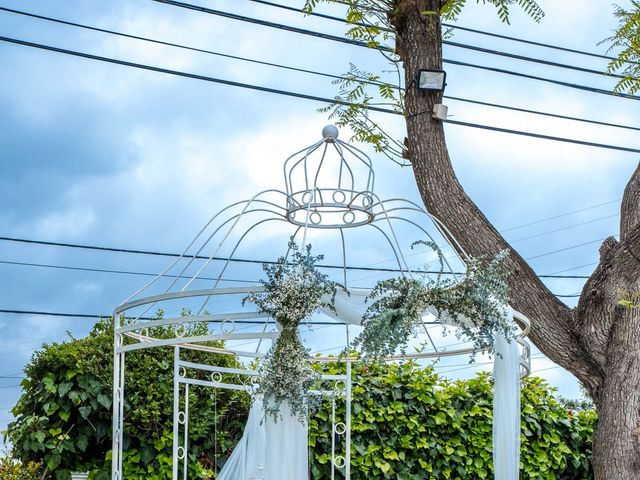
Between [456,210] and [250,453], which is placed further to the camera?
[456,210]

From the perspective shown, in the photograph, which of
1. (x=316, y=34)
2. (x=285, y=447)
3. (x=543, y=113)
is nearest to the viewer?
(x=285, y=447)

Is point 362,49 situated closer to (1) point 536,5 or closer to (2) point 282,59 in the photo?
(2) point 282,59

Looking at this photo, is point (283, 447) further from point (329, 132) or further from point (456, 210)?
point (456, 210)

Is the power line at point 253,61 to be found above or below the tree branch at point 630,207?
above

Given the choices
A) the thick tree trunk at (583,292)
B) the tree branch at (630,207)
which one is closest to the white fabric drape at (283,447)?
the thick tree trunk at (583,292)

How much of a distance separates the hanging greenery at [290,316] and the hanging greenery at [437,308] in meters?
0.30

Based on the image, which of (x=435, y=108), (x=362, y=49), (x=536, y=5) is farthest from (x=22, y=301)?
(x=536, y=5)

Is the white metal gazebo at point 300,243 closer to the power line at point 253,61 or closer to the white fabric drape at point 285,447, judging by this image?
the white fabric drape at point 285,447

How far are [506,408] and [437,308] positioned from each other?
29.9 inches

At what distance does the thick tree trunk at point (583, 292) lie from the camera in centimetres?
575

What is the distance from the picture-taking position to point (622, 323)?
590 centimetres

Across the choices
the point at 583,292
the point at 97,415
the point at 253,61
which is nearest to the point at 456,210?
the point at 583,292

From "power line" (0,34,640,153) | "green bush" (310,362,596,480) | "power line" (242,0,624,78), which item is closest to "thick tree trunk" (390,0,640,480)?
"power line" (0,34,640,153)

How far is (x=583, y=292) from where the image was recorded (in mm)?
6160
